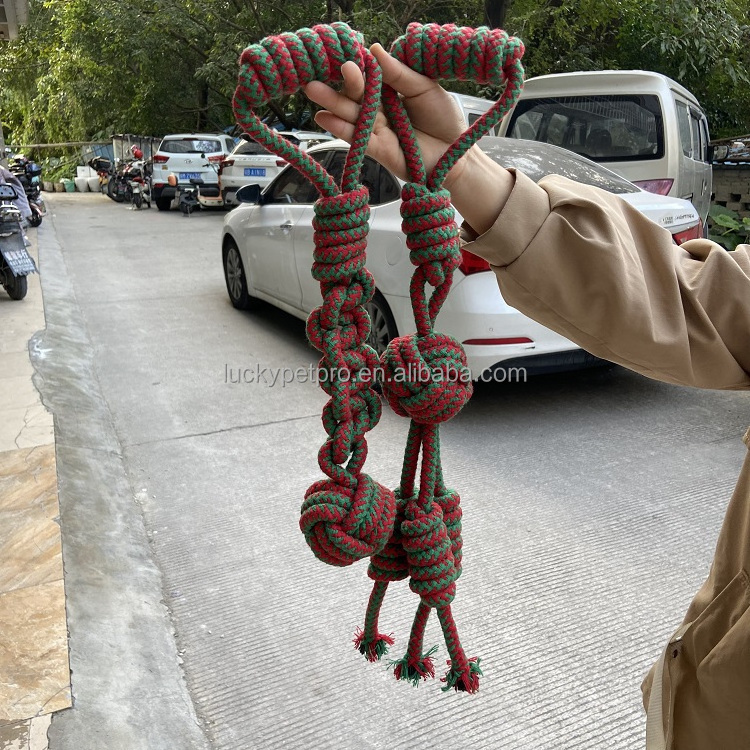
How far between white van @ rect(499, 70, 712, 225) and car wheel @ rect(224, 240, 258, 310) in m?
2.69

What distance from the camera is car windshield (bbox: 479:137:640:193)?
14.4ft

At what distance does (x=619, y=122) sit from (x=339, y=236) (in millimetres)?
6306

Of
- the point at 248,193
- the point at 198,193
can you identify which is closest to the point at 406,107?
the point at 248,193

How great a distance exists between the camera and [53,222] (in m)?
14.7

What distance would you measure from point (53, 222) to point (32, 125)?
19.3 meters

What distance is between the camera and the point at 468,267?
13.4 feet

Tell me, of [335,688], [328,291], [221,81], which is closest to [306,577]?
[335,688]

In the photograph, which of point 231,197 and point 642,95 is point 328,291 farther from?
point 231,197

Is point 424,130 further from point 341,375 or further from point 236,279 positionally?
point 236,279

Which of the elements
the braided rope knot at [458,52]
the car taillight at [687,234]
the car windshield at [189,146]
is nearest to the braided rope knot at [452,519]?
the braided rope knot at [458,52]

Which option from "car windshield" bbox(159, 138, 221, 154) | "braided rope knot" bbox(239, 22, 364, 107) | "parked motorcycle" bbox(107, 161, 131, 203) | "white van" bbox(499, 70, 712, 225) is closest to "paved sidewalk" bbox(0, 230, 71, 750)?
"braided rope knot" bbox(239, 22, 364, 107)

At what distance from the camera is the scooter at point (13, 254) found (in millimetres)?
7121

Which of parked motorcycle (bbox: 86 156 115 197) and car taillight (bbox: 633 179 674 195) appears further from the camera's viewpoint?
parked motorcycle (bbox: 86 156 115 197)

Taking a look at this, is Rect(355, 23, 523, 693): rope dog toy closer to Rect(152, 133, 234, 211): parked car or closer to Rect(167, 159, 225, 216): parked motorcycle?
Rect(167, 159, 225, 216): parked motorcycle
